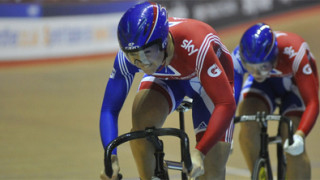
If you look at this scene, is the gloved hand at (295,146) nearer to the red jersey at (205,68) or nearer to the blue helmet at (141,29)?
the red jersey at (205,68)

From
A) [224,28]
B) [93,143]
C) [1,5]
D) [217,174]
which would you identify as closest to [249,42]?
[217,174]

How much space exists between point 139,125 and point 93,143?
3385 millimetres

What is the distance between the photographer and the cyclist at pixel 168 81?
8.46ft

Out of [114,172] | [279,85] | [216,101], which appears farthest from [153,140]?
[279,85]

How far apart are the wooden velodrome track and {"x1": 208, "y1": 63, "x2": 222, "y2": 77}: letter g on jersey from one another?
2457mm

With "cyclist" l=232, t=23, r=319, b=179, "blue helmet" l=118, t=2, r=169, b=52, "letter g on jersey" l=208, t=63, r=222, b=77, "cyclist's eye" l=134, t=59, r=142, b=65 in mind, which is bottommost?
"cyclist" l=232, t=23, r=319, b=179

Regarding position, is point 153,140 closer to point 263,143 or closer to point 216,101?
point 216,101

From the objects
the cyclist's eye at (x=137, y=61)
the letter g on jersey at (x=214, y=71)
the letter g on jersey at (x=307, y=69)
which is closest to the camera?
the cyclist's eye at (x=137, y=61)

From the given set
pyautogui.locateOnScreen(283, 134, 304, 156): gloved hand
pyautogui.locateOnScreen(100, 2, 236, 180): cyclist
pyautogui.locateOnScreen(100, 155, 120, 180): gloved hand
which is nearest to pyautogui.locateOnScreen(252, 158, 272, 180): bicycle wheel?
pyautogui.locateOnScreen(283, 134, 304, 156): gloved hand

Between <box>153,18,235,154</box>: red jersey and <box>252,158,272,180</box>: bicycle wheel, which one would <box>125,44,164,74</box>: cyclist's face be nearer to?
<box>153,18,235,154</box>: red jersey

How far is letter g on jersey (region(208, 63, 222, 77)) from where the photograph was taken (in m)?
2.72

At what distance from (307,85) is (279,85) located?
1.19ft

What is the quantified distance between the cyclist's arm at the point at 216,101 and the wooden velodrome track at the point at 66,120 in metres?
2.45

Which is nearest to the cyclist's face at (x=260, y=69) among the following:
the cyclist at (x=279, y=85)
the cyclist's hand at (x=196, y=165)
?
the cyclist at (x=279, y=85)
